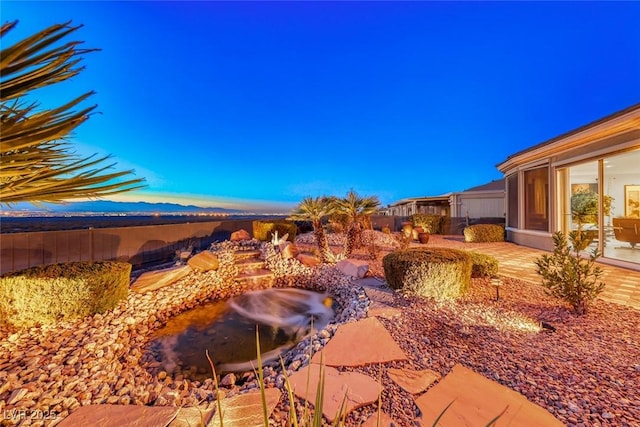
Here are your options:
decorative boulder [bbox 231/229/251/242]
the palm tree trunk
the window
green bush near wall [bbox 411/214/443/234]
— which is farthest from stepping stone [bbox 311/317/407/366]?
green bush near wall [bbox 411/214/443/234]

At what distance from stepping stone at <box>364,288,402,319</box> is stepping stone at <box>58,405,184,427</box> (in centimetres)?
244

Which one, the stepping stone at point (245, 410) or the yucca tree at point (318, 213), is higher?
the yucca tree at point (318, 213)

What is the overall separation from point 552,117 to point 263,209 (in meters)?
44.0

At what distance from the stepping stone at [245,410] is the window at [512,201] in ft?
35.9

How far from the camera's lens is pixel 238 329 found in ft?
13.8

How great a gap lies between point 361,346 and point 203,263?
5.20 meters

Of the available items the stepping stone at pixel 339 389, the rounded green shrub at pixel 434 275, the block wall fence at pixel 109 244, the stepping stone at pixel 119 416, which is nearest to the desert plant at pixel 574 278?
the rounded green shrub at pixel 434 275

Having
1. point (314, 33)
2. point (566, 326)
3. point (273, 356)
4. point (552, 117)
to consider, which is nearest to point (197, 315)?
point (273, 356)

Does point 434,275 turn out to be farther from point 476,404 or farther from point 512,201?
point 512,201

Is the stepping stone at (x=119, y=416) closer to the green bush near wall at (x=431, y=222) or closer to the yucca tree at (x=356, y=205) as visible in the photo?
the yucca tree at (x=356, y=205)

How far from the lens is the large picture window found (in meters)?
8.11

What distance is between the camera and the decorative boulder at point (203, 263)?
21.6ft

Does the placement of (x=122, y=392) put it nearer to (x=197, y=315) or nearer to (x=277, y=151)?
(x=197, y=315)

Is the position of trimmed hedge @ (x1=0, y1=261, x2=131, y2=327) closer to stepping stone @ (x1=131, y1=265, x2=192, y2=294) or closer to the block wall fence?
stepping stone @ (x1=131, y1=265, x2=192, y2=294)
